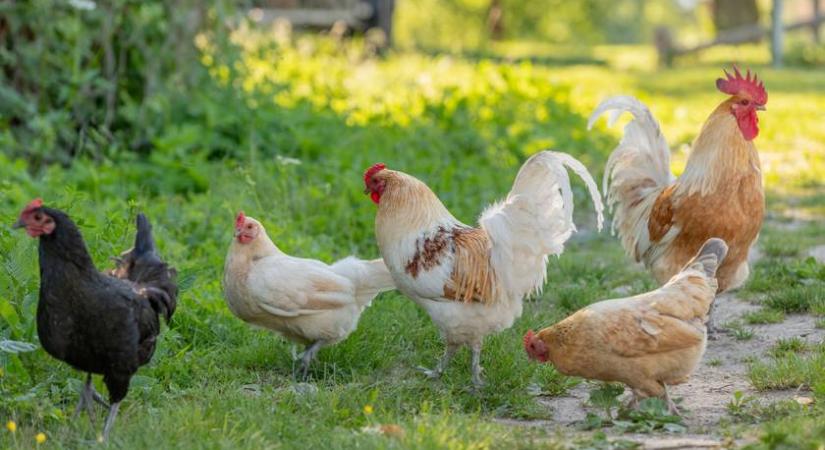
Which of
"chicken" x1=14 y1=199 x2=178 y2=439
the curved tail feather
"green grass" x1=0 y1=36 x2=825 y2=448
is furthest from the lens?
the curved tail feather

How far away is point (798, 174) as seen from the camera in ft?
39.2

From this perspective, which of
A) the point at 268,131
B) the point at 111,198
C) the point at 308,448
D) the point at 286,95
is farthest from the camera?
the point at 286,95

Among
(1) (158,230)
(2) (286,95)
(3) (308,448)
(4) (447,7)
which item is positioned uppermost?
(4) (447,7)

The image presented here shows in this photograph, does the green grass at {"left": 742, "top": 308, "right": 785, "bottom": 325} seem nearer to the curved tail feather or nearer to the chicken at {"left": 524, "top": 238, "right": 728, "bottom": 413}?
the chicken at {"left": 524, "top": 238, "right": 728, "bottom": 413}

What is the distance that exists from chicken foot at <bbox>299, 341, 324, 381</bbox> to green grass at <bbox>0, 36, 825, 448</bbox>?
0.10 meters

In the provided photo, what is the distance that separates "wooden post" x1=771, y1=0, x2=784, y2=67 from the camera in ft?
70.8

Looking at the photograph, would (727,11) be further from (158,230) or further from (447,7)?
(158,230)

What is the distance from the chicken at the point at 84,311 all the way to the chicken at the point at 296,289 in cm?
87

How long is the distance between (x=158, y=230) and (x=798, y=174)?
7233 millimetres

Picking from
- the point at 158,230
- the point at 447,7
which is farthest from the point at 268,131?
the point at 447,7

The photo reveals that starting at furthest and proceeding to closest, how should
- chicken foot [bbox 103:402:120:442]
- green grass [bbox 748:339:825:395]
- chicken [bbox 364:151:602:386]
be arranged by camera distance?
chicken [bbox 364:151:602:386], green grass [bbox 748:339:825:395], chicken foot [bbox 103:402:120:442]

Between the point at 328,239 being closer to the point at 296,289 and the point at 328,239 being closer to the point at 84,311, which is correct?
the point at 296,289

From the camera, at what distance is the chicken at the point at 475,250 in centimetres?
572

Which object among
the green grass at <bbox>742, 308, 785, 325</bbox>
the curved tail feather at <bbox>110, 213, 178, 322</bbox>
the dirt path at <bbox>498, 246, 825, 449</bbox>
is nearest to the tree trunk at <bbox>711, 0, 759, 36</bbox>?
the dirt path at <bbox>498, 246, 825, 449</bbox>
